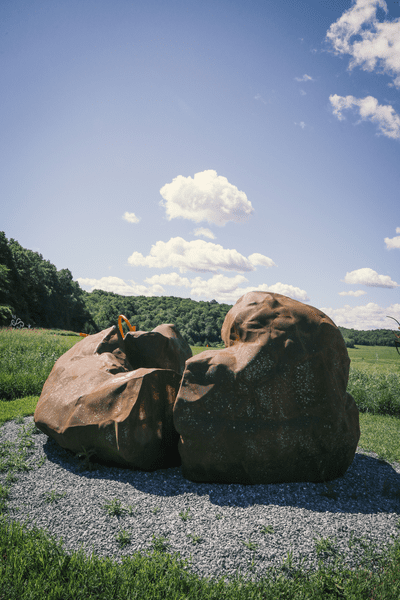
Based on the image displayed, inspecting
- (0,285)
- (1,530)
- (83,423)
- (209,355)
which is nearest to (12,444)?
(83,423)

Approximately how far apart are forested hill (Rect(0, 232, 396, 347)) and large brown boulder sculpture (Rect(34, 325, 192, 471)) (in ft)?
64.3

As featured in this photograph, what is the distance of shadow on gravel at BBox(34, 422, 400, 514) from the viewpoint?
16.6ft

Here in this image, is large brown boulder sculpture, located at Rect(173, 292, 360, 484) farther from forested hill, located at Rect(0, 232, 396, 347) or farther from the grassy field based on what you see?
forested hill, located at Rect(0, 232, 396, 347)

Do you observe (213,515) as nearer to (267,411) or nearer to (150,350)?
(267,411)

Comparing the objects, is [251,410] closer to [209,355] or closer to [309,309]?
[209,355]

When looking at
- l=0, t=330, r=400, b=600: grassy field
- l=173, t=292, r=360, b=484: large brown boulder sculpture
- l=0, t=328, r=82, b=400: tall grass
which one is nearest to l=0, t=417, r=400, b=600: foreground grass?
l=0, t=330, r=400, b=600: grassy field

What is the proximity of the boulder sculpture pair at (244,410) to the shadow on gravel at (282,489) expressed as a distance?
0.52 ft

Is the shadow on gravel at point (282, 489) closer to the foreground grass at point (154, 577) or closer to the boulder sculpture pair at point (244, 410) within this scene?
the boulder sculpture pair at point (244, 410)

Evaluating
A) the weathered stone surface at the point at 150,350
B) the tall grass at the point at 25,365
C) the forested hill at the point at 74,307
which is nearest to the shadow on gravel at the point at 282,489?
the weathered stone surface at the point at 150,350

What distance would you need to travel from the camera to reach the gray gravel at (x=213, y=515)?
407cm

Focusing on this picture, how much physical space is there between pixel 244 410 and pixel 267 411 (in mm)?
374

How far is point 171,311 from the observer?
55500 mm

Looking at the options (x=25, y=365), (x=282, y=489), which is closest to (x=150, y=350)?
(x=282, y=489)

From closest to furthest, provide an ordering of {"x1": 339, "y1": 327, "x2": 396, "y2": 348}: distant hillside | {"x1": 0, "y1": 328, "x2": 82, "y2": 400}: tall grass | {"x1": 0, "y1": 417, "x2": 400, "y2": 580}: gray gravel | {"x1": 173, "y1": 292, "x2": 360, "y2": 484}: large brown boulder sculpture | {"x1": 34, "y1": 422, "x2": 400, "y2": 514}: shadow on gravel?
{"x1": 0, "y1": 417, "x2": 400, "y2": 580}: gray gravel
{"x1": 34, "y1": 422, "x2": 400, "y2": 514}: shadow on gravel
{"x1": 173, "y1": 292, "x2": 360, "y2": 484}: large brown boulder sculpture
{"x1": 0, "y1": 328, "x2": 82, "y2": 400}: tall grass
{"x1": 339, "y1": 327, "x2": 396, "y2": 348}: distant hillside
